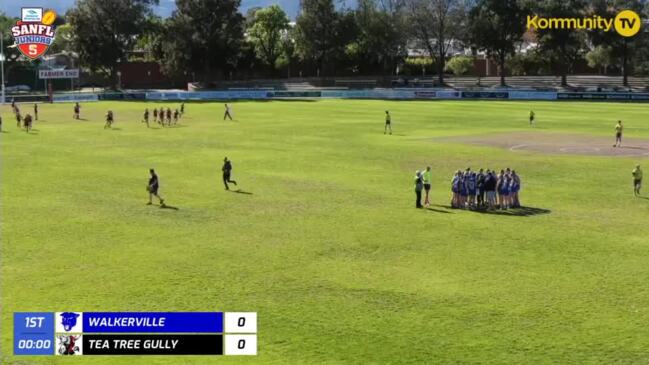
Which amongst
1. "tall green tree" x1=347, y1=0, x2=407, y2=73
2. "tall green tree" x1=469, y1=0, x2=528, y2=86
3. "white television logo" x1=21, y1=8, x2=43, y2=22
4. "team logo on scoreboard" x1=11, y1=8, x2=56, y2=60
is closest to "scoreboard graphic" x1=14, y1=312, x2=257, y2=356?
"team logo on scoreboard" x1=11, y1=8, x2=56, y2=60

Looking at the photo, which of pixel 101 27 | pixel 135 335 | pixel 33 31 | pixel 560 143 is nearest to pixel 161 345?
pixel 135 335

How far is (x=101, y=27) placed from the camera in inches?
4680

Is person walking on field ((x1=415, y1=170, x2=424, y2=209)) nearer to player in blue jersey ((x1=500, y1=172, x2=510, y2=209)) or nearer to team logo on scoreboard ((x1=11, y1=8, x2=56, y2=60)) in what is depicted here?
player in blue jersey ((x1=500, y1=172, x2=510, y2=209))

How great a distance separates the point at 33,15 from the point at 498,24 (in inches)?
2766

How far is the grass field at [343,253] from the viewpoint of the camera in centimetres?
1655

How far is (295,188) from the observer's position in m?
35.2

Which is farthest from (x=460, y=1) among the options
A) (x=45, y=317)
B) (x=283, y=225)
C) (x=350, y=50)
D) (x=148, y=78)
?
(x=45, y=317)

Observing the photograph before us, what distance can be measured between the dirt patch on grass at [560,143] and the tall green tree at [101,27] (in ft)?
256

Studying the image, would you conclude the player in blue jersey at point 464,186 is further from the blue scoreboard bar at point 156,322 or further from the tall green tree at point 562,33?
the tall green tree at point 562,33

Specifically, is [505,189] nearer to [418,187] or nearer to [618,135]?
[418,187]

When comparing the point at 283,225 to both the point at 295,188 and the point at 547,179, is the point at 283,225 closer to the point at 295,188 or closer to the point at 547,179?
the point at 295,188

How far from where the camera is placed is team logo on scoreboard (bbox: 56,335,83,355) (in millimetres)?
15266

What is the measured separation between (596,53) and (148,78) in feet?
251

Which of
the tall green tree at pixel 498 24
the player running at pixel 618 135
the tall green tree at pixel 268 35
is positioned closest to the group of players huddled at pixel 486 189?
the player running at pixel 618 135
